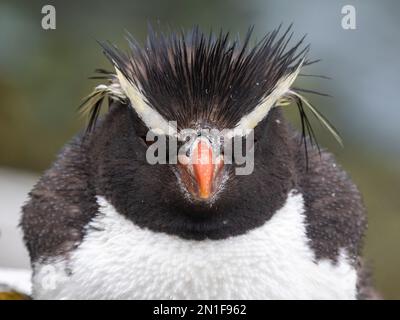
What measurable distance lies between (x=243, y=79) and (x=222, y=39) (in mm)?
123

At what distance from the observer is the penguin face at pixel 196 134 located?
2.17 meters

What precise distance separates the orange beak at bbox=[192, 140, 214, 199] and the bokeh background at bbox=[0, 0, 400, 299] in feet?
10.8

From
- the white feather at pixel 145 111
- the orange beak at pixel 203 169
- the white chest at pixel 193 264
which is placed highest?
the white feather at pixel 145 111

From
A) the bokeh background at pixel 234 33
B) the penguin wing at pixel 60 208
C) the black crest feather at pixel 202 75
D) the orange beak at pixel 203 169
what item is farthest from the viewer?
the bokeh background at pixel 234 33

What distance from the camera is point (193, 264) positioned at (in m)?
2.27

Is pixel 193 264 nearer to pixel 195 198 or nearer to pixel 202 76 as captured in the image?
pixel 195 198

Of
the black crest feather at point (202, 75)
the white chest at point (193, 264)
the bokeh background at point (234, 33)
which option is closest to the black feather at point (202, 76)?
the black crest feather at point (202, 75)

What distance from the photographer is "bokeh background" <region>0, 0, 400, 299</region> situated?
5.55 metres

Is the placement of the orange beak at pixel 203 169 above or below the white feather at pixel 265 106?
below

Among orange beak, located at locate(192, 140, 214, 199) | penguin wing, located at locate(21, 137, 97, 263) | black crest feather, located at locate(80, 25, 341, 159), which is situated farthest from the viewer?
penguin wing, located at locate(21, 137, 97, 263)

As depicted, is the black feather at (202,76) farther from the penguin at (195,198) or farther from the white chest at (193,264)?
the white chest at (193,264)

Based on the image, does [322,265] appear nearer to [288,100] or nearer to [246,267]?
[246,267]

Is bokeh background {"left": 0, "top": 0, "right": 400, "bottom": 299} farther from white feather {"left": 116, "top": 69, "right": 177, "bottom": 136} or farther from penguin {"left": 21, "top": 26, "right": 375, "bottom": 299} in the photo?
white feather {"left": 116, "top": 69, "right": 177, "bottom": 136}

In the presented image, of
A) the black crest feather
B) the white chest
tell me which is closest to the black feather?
the black crest feather
